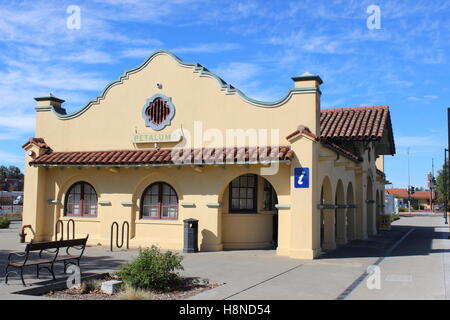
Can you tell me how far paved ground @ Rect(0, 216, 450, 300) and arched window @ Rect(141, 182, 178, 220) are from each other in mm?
1917

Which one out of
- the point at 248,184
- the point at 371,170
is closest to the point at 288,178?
the point at 248,184

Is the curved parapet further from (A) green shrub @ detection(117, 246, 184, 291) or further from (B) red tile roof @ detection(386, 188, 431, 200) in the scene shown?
(B) red tile roof @ detection(386, 188, 431, 200)

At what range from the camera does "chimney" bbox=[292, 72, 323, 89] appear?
1462 centimetres

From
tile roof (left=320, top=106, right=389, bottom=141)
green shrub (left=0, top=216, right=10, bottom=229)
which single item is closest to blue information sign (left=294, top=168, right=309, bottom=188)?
tile roof (left=320, top=106, right=389, bottom=141)

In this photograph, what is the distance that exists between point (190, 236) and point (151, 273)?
6.46m

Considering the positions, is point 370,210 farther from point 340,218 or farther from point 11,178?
point 11,178

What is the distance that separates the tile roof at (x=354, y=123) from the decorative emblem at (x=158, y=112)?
6466mm

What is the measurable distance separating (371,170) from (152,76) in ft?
42.3

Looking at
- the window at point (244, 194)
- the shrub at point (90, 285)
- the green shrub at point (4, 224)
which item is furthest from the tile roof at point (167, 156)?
the green shrub at point (4, 224)

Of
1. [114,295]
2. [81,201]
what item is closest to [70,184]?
[81,201]

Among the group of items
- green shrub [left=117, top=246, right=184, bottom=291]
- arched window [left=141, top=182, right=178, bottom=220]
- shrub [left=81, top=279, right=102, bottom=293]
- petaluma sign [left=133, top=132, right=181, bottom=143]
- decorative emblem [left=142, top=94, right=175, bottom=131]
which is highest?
decorative emblem [left=142, top=94, right=175, bottom=131]

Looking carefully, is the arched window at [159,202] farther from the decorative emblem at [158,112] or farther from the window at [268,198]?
the window at [268,198]

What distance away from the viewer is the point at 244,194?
54.9 ft

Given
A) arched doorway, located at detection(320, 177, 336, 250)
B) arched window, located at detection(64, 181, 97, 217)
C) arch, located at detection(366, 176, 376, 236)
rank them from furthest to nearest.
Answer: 1. arch, located at detection(366, 176, 376, 236)
2. arched window, located at detection(64, 181, 97, 217)
3. arched doorway, located at detection(320, 177, 336, 250)
